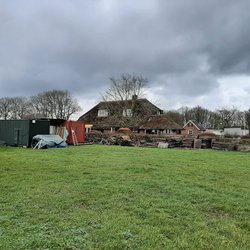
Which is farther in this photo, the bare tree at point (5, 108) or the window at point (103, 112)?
the bare tree at point (5, 108)

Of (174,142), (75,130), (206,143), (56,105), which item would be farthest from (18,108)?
(206,143)

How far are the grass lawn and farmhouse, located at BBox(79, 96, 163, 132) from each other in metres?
38.4

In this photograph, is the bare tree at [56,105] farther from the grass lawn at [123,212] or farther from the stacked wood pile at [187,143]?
the grass lawn at [123,212]

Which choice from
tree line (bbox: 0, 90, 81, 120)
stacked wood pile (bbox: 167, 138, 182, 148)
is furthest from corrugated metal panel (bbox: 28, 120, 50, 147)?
tree line (bbox: 0, 90, 81, 120)

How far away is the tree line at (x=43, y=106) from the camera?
2286 inches

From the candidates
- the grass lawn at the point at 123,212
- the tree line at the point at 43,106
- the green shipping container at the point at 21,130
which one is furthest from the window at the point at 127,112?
the grass lawn at the point at 123,212

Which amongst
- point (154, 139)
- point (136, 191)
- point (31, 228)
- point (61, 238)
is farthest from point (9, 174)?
point (154, 139)

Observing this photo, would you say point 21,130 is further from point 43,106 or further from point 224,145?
point 43,106

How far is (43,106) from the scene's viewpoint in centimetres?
5888

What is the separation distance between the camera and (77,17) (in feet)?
42.3

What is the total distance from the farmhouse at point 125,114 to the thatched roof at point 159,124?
1226 millimetres

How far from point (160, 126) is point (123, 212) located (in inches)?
1544

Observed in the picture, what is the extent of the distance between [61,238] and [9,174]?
5.32 meters

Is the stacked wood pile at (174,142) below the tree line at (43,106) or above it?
below
